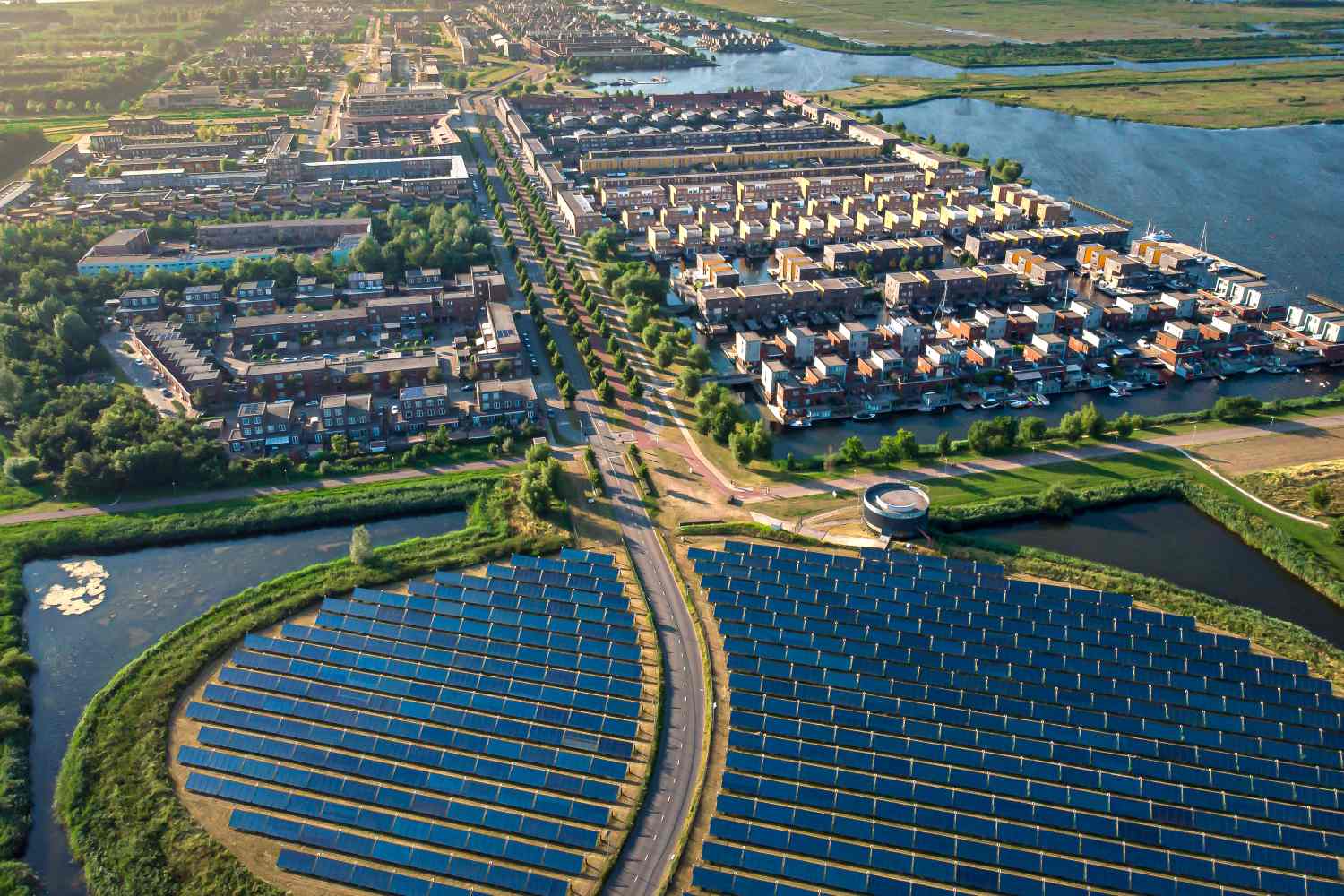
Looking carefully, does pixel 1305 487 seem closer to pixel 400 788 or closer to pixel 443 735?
pixel 443 735

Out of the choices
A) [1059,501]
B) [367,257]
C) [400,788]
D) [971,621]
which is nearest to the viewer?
[400,788]

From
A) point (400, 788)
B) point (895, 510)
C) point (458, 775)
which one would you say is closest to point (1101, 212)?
point (895, 510)

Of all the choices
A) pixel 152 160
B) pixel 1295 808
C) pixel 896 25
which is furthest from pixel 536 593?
pixel 896 25

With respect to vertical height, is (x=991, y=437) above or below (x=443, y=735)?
above

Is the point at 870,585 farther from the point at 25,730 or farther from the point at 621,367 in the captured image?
the point at 25,730

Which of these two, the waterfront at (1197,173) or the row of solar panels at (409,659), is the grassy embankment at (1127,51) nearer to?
the waterfront at (1197,173)
